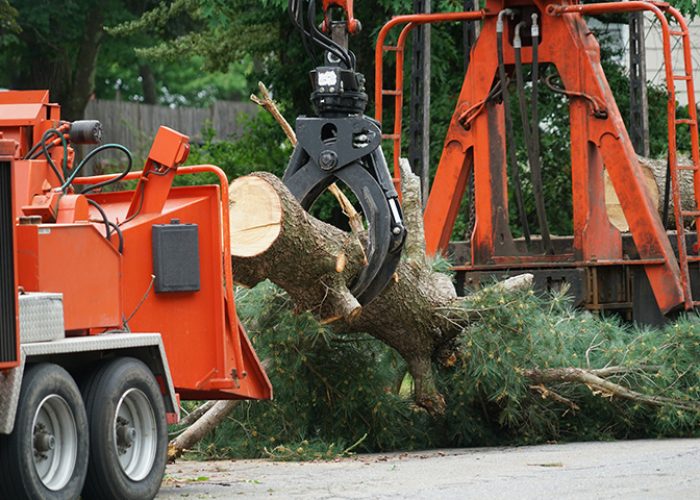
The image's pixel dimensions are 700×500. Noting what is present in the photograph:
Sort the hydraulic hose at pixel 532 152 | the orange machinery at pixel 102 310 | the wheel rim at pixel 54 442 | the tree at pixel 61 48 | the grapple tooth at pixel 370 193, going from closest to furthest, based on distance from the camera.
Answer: the orange machinery at pixel 102 310, the wheel rim at pixel 54 442, the grapple tooth at pixel 370 193, the hydraulic hose at pixel 532 152, the tree at pixel 61 48

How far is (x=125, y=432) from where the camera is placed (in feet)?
25.0

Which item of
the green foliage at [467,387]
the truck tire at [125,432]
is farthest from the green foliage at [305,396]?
the truck tire at [125,432]

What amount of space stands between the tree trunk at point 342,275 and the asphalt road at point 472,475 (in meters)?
0.78

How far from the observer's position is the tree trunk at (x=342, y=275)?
8.74 metres

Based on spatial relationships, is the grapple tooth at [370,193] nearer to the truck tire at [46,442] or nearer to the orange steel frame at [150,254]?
the orange steel frame at [150,254]

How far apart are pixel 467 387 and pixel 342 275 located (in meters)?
1.65

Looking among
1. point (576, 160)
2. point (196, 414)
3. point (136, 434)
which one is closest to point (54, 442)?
point (136, 434)

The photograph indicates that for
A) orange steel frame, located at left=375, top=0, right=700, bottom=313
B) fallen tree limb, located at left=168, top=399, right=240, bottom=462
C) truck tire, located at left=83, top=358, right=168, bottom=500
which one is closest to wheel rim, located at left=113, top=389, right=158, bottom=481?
truck tire, located at left=83, top=358, right=168, bottom=500

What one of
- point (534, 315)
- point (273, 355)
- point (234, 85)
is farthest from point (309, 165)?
point (234, 85)

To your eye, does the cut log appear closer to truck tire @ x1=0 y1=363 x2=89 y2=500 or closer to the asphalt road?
the asphalt road

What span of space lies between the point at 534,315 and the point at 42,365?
4.42 meters

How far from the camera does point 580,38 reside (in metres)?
13.3

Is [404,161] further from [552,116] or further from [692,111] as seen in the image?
[552,116]

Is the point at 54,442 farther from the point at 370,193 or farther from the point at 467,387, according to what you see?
the point at 467,387
